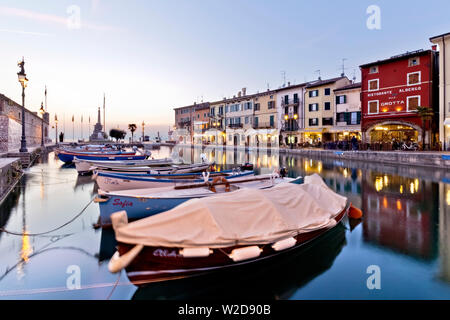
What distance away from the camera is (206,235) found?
16.5 ft

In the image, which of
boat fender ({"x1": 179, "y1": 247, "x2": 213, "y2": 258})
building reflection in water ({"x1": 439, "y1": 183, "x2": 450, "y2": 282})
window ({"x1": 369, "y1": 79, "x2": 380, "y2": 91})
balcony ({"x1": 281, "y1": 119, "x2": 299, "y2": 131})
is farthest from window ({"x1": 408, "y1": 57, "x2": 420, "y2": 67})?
boat fender ({"x1": 179, "y1": 247, "x2": 213, "y2": 258})

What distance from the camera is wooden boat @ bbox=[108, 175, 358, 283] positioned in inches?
183

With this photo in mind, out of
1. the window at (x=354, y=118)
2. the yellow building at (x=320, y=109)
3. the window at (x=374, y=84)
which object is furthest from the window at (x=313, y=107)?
the window at (x=374, y=84)

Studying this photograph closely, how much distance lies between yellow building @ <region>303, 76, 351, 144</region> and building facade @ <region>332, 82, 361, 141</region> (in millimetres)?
1184

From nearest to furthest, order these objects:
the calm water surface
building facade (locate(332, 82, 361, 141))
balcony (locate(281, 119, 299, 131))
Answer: the calm water surface → building facade (locate(332, 82, 361, 141)) → balcony (locate(281, 119, 299, 131))

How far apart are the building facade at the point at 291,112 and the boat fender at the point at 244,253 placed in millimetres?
46767

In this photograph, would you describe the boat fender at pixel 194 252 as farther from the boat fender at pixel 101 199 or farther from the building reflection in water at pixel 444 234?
the building reflection in water at pixel 444 234

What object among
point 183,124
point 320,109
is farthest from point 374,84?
point 183,124

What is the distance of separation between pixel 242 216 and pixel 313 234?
2148 millimetres

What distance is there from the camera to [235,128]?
65.1 m

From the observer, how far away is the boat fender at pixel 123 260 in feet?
14.0

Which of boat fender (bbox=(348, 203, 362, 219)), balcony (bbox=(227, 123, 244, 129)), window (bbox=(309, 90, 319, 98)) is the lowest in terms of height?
boat fender (bbox=(348, 203, 362, 219))

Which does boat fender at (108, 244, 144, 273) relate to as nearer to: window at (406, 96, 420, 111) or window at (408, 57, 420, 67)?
window at (406, 96, 420, 111)

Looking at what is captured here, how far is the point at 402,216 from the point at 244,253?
8162 millimetres
